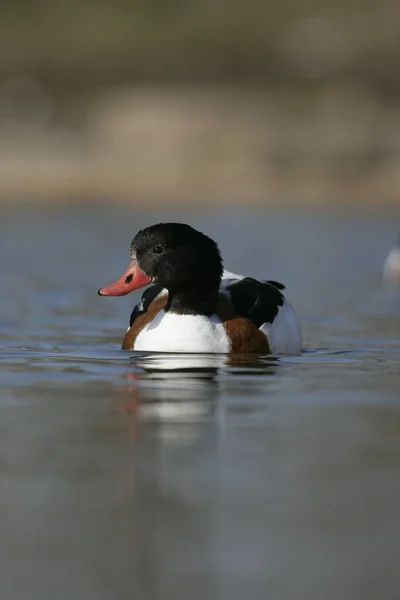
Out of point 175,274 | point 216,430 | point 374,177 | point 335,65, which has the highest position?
point 335,65

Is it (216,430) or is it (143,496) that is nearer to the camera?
(143,496)

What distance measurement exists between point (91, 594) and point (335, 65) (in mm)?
34368

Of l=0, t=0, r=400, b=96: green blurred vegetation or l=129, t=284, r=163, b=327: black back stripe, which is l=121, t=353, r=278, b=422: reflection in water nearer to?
l=129, t=284, r=163, b=327: black back stripe

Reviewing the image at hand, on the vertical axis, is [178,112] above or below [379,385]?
above

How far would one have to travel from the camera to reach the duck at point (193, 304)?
9258 mm

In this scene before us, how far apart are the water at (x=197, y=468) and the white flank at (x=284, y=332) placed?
0.52 ft

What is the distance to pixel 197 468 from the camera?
5.91 m

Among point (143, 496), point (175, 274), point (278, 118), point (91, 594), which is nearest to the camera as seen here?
point (91, 594)

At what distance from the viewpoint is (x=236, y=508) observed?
534 centimetres

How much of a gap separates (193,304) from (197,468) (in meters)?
3.47

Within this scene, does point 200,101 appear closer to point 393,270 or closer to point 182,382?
point 393,270

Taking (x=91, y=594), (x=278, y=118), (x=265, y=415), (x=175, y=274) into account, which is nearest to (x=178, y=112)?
(x=278, y=118)

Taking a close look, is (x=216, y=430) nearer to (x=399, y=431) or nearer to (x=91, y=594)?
(x=399, y=431)

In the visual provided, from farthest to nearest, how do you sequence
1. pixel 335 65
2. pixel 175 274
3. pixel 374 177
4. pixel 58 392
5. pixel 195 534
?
pixel 335 65
pixel 374 177
pixel 175 274
pixel 58 392
pixel 195 534
